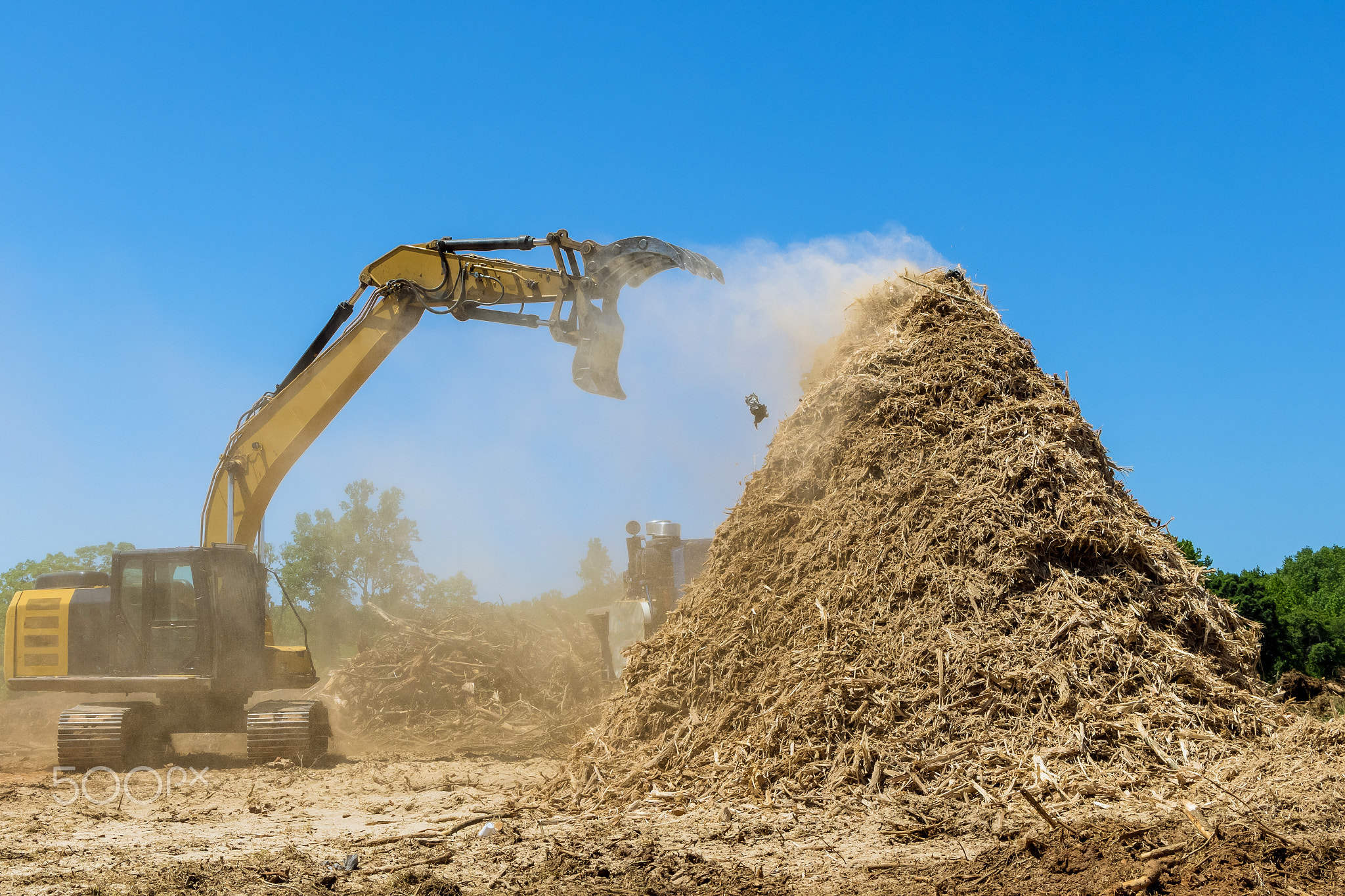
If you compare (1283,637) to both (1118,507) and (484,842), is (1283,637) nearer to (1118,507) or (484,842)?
(1118,507)

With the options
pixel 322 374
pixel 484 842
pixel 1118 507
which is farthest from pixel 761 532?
pixel 322 374

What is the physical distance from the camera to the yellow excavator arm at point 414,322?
1068cm

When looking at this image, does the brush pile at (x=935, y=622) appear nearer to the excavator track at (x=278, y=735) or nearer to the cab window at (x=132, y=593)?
the excavator track at (x=278, y=735)

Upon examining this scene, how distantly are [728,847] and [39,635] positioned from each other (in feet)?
28.4

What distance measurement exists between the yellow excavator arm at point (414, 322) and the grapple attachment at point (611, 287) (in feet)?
0.04

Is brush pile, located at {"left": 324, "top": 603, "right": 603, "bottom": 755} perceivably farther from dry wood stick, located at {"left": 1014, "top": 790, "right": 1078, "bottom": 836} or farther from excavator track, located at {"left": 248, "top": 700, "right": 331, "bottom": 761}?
dry wood stick, located at {"left": 1014, "top": 790, "right": 1078, "bottom": 836}

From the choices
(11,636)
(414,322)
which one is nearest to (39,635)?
(11,636)

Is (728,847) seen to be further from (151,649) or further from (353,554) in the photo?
(353,554)

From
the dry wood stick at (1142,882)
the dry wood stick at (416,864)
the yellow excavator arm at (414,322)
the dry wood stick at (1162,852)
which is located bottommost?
the dry wood stick at (1142,882)

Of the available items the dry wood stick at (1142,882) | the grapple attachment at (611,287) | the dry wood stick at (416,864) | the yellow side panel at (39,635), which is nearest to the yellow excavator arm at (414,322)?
the grapple attachment at (611,287)

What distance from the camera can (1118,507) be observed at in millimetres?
7191

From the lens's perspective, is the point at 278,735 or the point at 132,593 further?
the point at 132,593

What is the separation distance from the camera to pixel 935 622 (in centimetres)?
654

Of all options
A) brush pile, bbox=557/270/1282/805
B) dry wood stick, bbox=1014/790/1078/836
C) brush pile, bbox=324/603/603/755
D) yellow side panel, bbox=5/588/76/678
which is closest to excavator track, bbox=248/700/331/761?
brush pile, bbox=324/603/603/755
